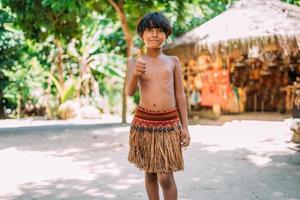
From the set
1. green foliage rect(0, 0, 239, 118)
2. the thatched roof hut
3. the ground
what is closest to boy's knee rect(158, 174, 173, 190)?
the ground

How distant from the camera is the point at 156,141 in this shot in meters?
2.85

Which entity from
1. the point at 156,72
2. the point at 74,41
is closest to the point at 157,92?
the point at 156,72

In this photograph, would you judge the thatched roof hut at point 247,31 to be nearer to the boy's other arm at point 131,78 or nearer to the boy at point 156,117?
the boy at point 156,117

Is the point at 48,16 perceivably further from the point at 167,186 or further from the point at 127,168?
the point at 167,186

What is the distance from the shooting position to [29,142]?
8.53 meters

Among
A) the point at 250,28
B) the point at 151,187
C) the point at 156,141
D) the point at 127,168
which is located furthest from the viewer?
the point at 250,28

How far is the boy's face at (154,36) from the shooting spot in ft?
9.22

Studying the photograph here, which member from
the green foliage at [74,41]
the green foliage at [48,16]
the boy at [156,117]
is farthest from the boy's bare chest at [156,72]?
the green foliage at [74,41]

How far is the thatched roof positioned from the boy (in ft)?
28.3

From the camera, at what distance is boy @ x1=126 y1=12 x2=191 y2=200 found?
2.82 m

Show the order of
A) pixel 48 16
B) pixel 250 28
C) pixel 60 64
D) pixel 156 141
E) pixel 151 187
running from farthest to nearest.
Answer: pixel 60 64 < pixel 250 28 < pixel 48 16 < pixel 151 187 < pixel 156 141

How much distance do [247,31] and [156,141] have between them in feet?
30.1

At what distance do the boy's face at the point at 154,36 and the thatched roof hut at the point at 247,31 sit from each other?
342 inches

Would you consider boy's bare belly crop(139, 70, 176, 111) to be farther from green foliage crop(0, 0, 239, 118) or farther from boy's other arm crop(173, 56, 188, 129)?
green foliage crop(0, 0, 239, 118)
